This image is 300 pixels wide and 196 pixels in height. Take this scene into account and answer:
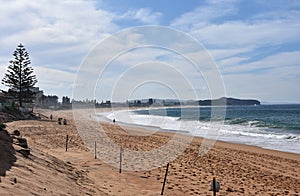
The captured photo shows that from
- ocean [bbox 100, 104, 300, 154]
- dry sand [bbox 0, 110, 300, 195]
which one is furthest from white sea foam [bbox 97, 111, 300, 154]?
dry sand [bbox 0, 110, 300, 195]

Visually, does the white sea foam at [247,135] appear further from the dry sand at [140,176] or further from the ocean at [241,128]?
the dry sand at [140,176]

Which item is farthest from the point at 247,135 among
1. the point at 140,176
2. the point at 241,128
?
the point at 140,176

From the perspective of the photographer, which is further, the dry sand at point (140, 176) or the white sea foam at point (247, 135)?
the white sea foam at point (247, 135)

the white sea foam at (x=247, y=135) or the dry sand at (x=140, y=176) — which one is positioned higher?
the dry sand at (x=140, y=176)

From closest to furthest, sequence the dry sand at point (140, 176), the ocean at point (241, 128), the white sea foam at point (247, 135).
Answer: the dry sand at point (140, 176), the white sea foam at point (247, 135), the ocean at point (241, 128)

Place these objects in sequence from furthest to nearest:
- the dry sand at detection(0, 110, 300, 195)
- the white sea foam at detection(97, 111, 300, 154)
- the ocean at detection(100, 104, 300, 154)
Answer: the ocean at detection(100, 104, 300, 154) → the white sea foam at detection(97, 111, 300, 154) → the dry sand at detection(0, 110, 300, 195)

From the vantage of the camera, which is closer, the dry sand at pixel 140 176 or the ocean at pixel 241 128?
the dry sand at pixel 140 176

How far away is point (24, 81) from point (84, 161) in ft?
114

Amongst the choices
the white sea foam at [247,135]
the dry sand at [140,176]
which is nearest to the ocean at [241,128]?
the white sea foam at [247,135]

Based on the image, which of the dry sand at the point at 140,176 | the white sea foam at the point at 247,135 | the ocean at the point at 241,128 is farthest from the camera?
the ocean at the point at 241,128

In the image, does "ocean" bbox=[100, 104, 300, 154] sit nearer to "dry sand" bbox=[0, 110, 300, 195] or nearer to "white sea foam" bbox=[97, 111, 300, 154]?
"white sea foam" bbox=[97, 111, 300, 154]

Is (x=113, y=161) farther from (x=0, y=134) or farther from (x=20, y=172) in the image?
(x=20, y=172)

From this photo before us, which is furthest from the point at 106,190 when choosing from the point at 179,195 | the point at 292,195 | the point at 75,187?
the point at 292,195

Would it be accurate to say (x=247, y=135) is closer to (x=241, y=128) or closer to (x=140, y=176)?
(x=241, y=128)
